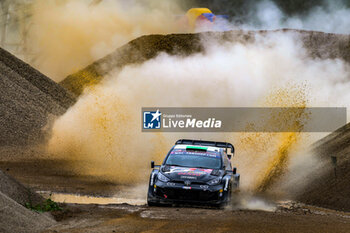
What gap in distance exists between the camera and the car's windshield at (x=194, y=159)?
16.4m

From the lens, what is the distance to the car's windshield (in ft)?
53.7

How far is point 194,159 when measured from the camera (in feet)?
54.6

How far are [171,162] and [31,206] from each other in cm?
446

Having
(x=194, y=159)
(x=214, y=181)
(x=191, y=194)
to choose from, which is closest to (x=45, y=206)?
(x=191, y=194)

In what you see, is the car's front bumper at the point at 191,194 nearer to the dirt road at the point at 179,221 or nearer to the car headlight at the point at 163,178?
the car headlight at the point at 163,178

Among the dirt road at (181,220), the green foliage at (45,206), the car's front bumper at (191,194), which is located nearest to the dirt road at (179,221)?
the dirt road at (181,220)

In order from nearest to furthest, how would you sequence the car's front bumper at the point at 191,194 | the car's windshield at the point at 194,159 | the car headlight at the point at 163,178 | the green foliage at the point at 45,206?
the green foliage at the point at 45,206
the car's front bumper at the point at 191,194
the car headlight at the point at 163,178
the car's windshield at the point at 194,159

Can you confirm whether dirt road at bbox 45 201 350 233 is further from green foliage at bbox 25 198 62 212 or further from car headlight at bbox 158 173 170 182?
car headlight at bbox 158 173 170 182

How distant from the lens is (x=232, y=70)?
4281cm

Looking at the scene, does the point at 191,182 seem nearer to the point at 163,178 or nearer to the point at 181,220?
the point at 163,178

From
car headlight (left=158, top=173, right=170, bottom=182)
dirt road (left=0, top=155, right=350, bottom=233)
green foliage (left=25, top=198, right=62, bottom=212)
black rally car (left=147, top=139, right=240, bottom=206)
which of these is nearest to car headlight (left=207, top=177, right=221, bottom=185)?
black rally car (left=147, top=139, right=240, bottom=206)

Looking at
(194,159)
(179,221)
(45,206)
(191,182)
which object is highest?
(194,159)

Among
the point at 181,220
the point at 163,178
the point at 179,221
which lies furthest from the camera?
the point at 163,178

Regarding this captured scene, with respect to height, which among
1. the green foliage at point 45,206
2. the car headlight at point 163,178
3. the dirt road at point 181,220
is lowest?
the dirt road at point 181,220
